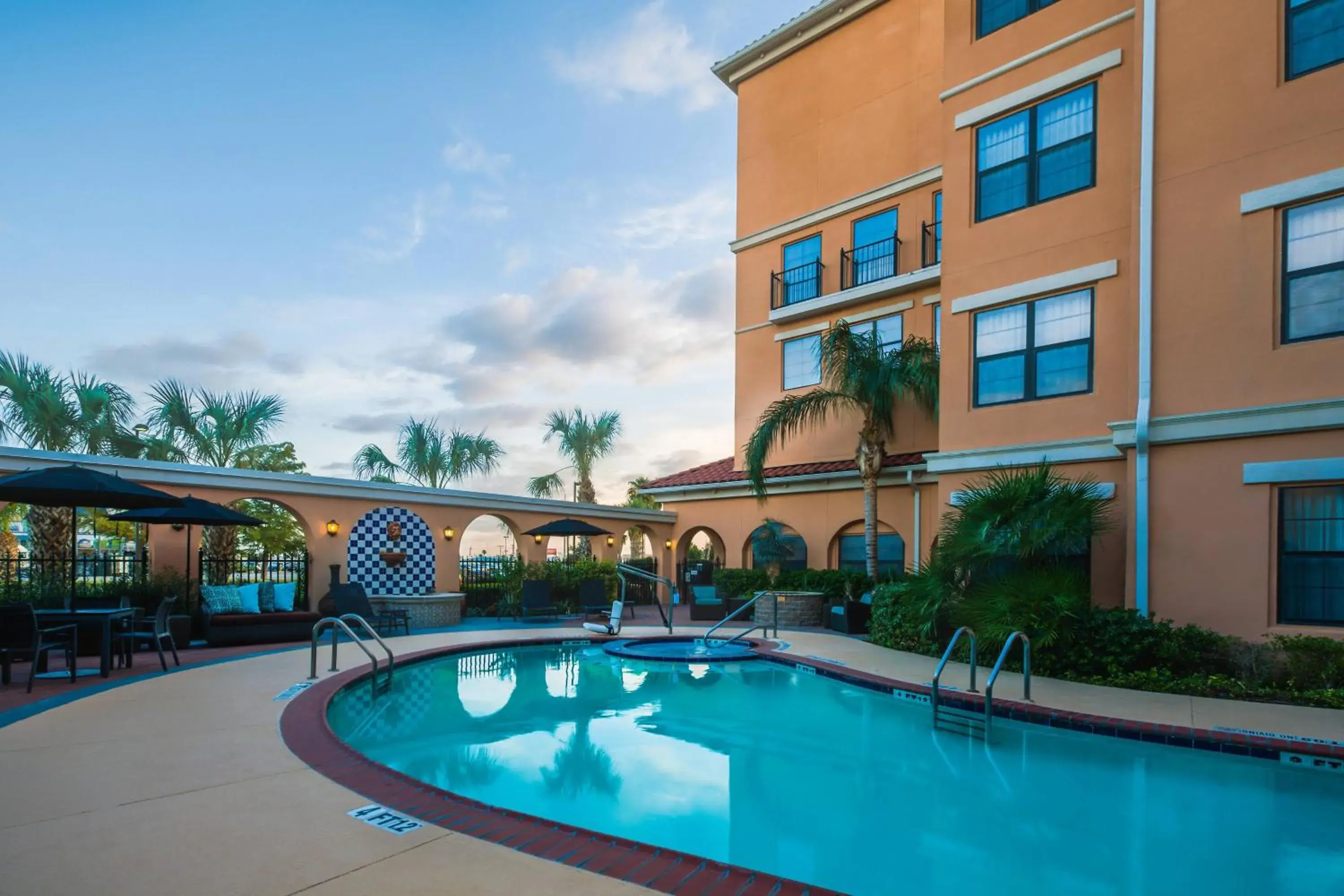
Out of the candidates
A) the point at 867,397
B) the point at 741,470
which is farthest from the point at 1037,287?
the point at 741,470

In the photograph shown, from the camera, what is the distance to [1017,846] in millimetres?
4992

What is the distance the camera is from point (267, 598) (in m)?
13.5

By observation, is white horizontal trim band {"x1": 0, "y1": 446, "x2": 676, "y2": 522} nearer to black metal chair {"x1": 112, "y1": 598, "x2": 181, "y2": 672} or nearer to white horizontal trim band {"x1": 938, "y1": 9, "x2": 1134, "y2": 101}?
black metal chair {"x1": 112, "y1": 598, "x2": 181, "y2": 672}

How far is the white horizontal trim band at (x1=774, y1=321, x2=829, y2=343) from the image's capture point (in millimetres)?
19469

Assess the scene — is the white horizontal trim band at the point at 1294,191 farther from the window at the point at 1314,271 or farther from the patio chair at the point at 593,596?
the patio chair at the point at 593,596

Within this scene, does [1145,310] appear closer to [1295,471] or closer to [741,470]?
[1295,471]

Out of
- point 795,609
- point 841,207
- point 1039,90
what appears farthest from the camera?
point 841,207

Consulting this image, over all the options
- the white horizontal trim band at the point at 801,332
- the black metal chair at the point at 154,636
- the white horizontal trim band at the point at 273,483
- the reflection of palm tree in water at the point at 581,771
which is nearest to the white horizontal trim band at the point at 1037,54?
the white horizontal trim band at the point at 801,332

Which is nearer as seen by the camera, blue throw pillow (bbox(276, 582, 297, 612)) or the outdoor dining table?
the outdoor dining table

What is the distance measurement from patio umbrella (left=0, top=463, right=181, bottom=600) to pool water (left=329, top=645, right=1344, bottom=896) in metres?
3.77

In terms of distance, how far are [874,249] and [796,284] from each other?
230 centimetres

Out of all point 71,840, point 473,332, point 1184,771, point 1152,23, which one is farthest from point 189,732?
point 473,332

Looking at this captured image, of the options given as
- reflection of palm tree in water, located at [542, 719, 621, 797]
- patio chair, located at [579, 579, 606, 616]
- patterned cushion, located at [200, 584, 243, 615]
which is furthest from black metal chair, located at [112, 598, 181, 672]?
patio chair, located at [579, 579, 606, 616]

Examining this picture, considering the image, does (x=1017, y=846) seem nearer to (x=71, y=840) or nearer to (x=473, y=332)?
(x=71, y=840)
